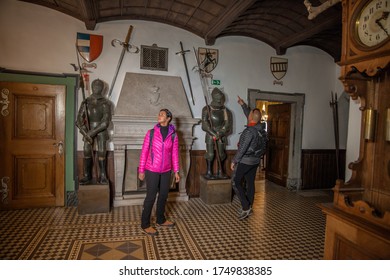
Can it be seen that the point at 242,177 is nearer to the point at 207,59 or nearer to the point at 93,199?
the point at 93,199

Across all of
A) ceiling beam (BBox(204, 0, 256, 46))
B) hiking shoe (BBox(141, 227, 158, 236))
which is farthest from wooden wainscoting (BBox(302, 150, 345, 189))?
hiking shoe (BBox(141, 227, 158, 236))

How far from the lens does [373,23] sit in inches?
65.9

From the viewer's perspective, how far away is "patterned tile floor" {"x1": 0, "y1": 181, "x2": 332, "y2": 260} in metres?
2.75

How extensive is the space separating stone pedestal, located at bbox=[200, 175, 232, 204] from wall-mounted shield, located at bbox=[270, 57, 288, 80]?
2338 millimetres

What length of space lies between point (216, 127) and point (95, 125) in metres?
1.89

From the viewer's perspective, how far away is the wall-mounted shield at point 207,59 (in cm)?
481

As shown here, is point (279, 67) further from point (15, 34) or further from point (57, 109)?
point (15, 34)

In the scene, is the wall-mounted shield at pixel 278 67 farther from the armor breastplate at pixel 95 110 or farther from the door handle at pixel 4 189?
the door handle at pixel 4 189

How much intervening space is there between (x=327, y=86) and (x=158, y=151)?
4326mm

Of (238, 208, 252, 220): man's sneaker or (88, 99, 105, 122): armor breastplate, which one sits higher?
(88, 99, 105, 122): armor breastplate

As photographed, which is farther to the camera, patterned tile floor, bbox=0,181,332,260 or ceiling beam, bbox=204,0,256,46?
ceiling beam, bbox=204,0,256,46

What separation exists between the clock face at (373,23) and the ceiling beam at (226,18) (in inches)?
73.6

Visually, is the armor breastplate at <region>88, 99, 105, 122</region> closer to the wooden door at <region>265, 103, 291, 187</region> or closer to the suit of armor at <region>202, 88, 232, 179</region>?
the suit of armor at <region>202, 88, 232, 179</region>

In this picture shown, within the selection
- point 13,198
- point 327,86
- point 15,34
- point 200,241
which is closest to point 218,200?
point 200,241
